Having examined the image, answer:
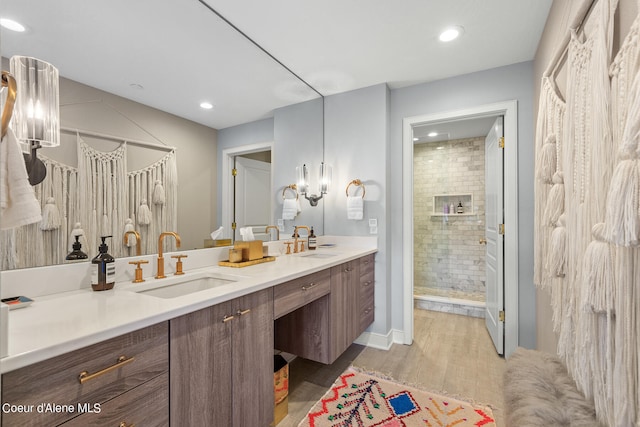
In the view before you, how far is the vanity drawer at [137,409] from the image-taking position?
77cm

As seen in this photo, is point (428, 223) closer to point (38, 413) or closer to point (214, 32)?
point (214, 32)

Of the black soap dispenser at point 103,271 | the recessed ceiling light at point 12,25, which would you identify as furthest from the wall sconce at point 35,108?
the black soap dispenser at point 103,271

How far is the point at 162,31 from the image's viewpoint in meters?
1.56

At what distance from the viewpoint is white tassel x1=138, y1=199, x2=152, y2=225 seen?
1.44 metres

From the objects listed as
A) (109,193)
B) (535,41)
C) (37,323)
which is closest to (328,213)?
(109,193)

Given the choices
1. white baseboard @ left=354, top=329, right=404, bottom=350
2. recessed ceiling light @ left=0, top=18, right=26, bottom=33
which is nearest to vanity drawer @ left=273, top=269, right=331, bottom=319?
white baseboard @ left=354, top=329, right=404, bottom=350

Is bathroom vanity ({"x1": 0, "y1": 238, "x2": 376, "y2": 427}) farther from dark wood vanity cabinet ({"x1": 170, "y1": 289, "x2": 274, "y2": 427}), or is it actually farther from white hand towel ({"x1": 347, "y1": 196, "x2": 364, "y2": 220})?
white hand towel ({"x1": 347, "y1": 196, "x2": 364, "y2": 220})

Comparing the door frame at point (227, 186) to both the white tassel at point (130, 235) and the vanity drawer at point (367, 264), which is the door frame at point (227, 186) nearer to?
the white tassel at point (130, 235)

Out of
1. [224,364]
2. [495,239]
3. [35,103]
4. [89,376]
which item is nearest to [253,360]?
[224,364]

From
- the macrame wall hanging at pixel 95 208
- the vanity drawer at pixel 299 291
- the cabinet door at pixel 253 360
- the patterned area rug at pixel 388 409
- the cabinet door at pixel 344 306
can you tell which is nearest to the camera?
the macrame wall hanging at pixel 95 208

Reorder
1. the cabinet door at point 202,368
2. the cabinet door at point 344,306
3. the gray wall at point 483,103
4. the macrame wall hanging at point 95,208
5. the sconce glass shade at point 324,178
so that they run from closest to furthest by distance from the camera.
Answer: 1. the cabinet door at point 202,368
2. the macrame wall hanging at point 95,208
3. the cabinet door at point 344,306
4. the gray wall at point 483,103
5. the sconce glass shade at point 324,178

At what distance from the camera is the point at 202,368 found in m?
1.06

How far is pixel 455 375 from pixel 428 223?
274 centimetres

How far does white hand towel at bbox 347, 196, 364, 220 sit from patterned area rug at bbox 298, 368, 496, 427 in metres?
1.37
